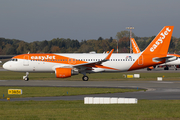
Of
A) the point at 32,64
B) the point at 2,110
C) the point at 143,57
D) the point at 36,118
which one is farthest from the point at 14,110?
the point at 143,57

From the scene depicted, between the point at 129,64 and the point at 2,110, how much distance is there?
1171 inches

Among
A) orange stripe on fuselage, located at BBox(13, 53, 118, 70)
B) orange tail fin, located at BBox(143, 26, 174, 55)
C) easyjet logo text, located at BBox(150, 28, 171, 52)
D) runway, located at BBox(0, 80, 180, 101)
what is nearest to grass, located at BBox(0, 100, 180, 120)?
runway, located at BBox(0, 80, 180, 101)

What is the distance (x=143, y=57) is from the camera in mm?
44094

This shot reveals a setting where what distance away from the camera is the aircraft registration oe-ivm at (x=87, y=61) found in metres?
42.8

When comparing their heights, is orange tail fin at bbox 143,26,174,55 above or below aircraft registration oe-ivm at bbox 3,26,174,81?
above

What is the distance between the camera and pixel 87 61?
1709 inches

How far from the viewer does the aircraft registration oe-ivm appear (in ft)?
140

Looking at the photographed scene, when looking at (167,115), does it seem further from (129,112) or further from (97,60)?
(97,60)

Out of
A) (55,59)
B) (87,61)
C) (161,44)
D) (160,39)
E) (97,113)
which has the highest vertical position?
(160,39)

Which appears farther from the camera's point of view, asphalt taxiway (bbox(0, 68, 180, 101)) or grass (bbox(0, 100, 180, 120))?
asphalt taxiway (bbox(0, 68, 180, 101))

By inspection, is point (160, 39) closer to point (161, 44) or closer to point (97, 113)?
point (161, 44)

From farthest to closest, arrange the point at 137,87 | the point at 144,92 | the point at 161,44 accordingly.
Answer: the point at 161,44, the point at 137,87, the point at 144,92

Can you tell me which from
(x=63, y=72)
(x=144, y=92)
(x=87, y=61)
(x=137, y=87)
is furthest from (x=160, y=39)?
(x=144, y=92)

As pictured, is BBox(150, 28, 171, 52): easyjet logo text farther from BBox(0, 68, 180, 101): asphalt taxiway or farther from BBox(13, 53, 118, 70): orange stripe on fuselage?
BBox(0, 68, 180, 101): asphalt taxiway
